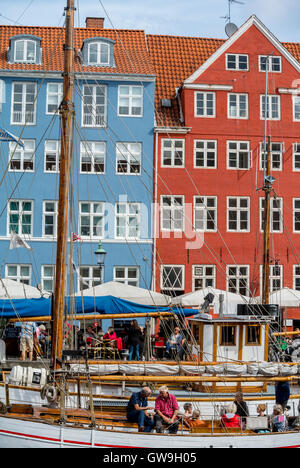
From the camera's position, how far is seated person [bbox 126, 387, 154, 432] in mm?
15400

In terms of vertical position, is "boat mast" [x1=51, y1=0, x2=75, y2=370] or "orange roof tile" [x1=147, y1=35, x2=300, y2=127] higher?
"orange roof tile" [x1=147, y1=35, x2=300, y2=127]

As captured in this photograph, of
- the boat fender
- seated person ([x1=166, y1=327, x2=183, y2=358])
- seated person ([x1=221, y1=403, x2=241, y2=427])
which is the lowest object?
seated person ([x1=221, y1=403, x2=241, y2=427])

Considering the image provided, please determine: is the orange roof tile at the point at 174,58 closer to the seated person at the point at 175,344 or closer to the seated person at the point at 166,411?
the seated person at the point at 175,344

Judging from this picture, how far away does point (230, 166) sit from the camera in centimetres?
3688

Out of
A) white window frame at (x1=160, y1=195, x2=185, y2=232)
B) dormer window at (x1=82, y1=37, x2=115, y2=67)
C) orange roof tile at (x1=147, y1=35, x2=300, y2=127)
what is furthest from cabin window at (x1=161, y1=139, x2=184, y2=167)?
dormer window at (x1=82, y1=37, x2=115, y2=67)

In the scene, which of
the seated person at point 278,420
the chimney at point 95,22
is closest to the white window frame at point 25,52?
the chimney at point 95,22

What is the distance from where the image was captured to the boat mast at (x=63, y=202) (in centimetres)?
1769

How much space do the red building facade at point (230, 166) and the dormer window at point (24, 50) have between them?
6457 mm

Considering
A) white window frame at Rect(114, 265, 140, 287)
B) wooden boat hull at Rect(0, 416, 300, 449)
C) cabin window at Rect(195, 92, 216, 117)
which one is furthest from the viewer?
cabin window at Rect(195, 92, 216, 117)

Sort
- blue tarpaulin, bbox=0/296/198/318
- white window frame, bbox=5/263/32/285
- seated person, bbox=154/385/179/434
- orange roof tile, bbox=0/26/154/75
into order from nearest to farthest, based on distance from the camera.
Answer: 1. seated person, bbox=154/385/179/434
2. blue tarpaulin, bbox=0/296/198/318
3. white window frame, bbox=5/263/32/285
4. orange roof tile, bbox=0/26/154/75

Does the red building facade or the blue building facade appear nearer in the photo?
the blue building facade

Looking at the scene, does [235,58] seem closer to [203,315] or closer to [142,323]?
[142,323]

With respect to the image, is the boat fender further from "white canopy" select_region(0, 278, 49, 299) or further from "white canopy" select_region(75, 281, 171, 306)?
"white canopy" select_region(75, 281, 171, 306)
